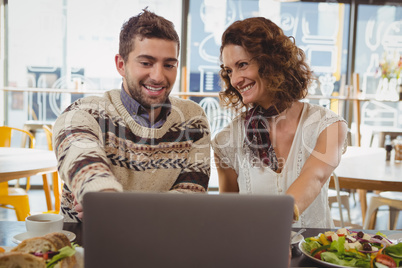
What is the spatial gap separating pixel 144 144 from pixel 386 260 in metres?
0.91

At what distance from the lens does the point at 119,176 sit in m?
1.48

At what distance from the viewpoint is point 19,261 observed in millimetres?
762

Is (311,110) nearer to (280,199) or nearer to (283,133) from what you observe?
(283,133)

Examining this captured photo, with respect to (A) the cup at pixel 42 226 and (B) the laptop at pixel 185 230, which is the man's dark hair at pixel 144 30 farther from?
(B) the laptop at pixel 185 230

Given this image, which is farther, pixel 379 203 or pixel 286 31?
pixel 286 31

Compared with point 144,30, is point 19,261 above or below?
below

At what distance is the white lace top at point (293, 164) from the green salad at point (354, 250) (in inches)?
24.4

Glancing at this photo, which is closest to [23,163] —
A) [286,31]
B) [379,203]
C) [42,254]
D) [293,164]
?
[293,164]

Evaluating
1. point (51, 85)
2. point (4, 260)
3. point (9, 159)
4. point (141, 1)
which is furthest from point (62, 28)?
point (4, 260)

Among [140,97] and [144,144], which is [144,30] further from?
[144,144]

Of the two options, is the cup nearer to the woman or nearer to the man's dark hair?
the man's dark hair

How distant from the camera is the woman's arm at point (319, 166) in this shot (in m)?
1.46

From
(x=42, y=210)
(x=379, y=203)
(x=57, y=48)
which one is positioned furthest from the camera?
(x=57, y=48)

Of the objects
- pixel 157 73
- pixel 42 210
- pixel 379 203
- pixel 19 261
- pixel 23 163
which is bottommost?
pixel 42 210
